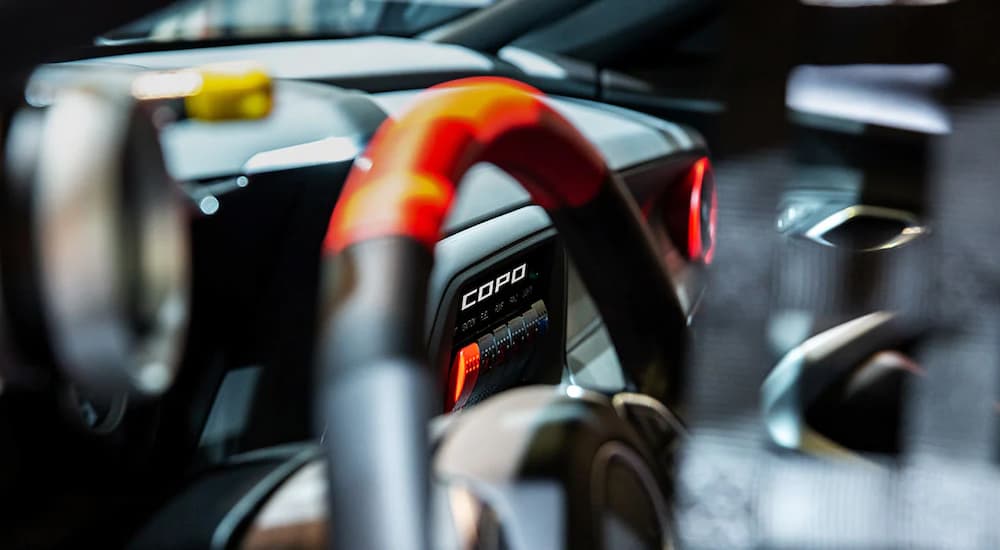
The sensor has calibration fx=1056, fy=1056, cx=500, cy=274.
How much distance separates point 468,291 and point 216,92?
0.41 metres

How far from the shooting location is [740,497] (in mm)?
847

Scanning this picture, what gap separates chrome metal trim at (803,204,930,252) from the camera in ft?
3.37

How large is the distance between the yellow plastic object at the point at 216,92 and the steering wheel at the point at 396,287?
0.70 feet

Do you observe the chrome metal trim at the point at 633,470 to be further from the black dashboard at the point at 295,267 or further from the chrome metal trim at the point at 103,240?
the chrome metal trim at the point at 103,240

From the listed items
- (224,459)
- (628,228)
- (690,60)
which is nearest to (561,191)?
(628,228)

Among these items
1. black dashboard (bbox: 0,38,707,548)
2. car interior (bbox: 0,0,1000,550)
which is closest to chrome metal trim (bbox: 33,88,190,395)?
car interior (bbox: 0,0,1000,550)

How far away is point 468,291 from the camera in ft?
3.49

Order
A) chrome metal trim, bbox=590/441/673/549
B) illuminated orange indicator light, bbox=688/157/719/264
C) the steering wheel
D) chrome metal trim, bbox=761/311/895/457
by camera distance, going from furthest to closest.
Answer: illuminated orange indicator light, bbox=688/157/719/264 < chrome metal trim, bbox=761/311/895/457 < chrome metal trim, bbox=590/441/673/549 < the steering wheel

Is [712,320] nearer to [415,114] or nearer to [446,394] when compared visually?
[446,394]

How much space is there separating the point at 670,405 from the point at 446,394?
25 centimetres

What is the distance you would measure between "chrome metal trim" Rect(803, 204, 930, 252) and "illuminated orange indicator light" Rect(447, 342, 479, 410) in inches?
14.5

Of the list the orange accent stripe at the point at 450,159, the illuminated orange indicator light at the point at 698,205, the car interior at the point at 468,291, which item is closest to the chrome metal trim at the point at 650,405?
the car interior at the point at 468,291

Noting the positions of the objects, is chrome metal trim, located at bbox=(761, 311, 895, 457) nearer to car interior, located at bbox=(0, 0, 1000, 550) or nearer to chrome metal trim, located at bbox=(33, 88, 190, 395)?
car interior, located at bbox=(0, 0, 1000, 550)

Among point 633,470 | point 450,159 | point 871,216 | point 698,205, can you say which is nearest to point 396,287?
point 450,159
